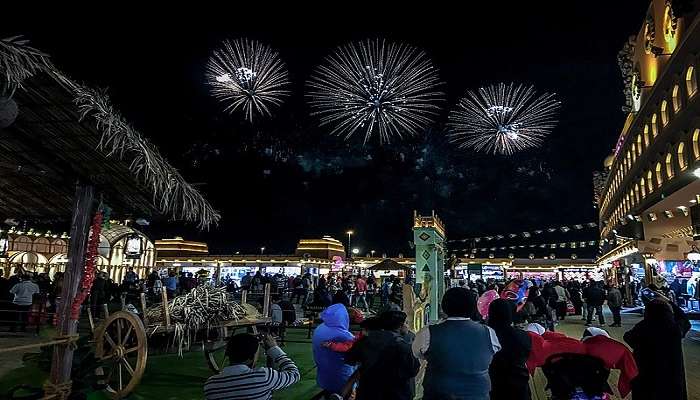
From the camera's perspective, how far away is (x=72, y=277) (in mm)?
5172

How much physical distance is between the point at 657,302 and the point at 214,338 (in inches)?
249

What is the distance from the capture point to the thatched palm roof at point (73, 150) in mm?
4305

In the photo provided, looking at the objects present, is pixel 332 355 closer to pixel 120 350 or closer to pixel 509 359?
pixel 509 359

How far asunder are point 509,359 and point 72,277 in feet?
15.1

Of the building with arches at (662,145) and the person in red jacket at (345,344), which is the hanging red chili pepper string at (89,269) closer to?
the person in red jacket at (345,344)

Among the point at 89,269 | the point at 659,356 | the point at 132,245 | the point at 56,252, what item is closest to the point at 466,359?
the point at 659,356

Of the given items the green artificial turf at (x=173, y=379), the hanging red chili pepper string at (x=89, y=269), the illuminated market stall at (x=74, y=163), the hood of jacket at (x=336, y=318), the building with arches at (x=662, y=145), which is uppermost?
the building with arches at (x=662, y=145)

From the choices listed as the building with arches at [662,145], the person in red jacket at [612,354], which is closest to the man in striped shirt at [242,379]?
the person in red jacket at [612,354]

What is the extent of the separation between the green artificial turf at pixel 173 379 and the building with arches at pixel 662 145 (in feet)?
37.5

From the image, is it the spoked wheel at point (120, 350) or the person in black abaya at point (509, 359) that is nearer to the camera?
the person in black abaya at point (509, 359)

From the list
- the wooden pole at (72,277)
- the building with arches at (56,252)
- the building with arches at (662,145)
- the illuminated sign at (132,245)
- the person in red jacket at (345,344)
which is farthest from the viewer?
the illuminated sign at (132,245)

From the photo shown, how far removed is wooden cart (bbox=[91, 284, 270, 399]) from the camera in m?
5.81

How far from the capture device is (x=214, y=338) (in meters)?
7.78

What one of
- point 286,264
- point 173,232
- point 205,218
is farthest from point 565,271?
point 205,218
